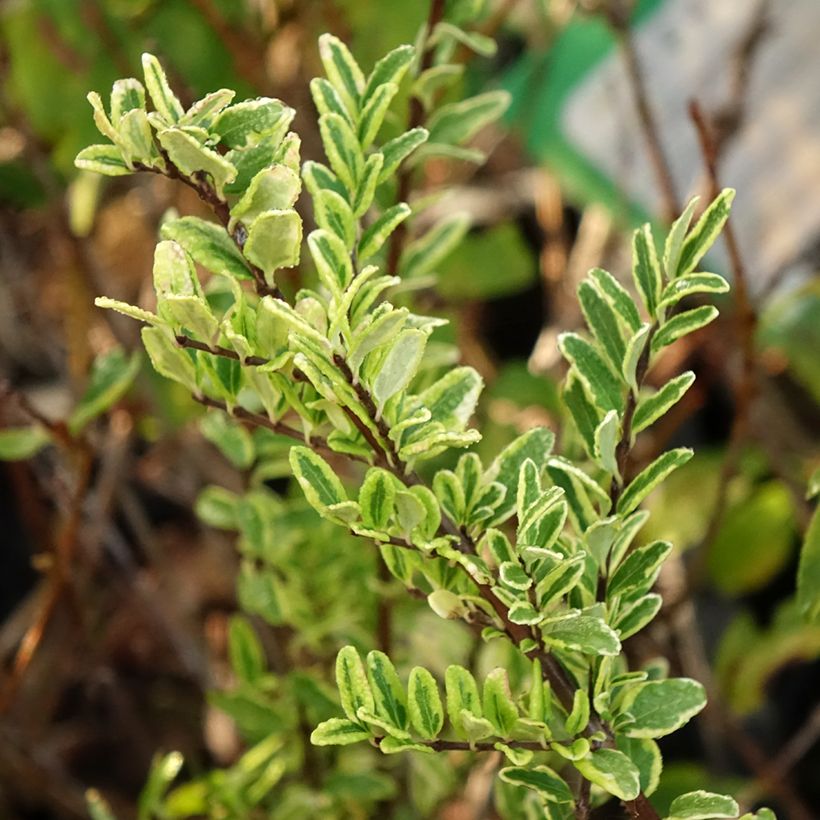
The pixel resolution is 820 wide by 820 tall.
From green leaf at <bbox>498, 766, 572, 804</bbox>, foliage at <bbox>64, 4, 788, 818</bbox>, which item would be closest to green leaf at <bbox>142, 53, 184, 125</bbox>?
foliage at <bbox>64, 4, 788, 818</bbox>

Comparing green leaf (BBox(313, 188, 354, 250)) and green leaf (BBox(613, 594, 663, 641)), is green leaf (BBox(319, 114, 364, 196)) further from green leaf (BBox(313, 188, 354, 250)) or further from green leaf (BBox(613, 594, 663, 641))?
green leaf (BBox(613, 594, 663, 641))

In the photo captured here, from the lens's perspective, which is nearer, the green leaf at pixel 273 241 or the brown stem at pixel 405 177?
the green leaf at pixel 273 241

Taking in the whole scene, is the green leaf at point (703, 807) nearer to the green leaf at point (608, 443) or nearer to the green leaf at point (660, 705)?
→ the green leaf at point (660, 705)

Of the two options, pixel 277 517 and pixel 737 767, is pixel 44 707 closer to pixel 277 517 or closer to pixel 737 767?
pixel 277 517

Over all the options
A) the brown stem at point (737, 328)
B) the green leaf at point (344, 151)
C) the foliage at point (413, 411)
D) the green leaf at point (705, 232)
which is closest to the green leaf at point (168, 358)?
the foliage at point (413, 411)

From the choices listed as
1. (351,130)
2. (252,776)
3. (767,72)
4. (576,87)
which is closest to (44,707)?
(252,776)
